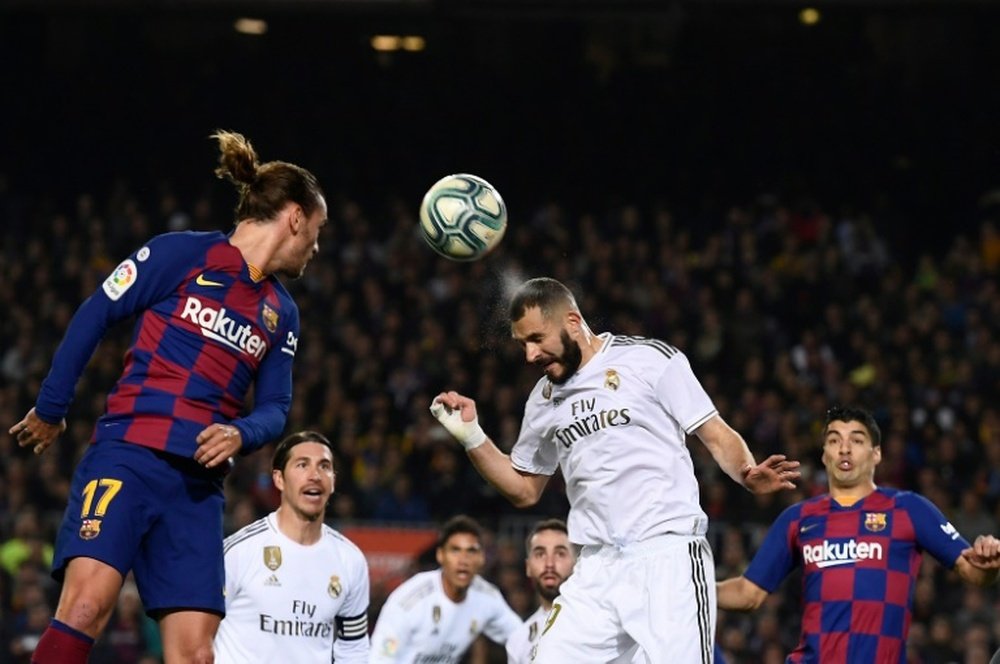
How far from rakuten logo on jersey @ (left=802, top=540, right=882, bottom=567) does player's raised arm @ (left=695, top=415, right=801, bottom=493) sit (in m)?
1.33

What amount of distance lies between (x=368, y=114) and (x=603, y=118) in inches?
131

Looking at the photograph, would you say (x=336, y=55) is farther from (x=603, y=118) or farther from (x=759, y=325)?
(x=759, y=325)

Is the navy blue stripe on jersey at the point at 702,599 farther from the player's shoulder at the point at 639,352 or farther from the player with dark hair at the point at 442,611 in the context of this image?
the player with dark hair at the point at 442,611

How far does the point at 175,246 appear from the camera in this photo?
5.93 meters

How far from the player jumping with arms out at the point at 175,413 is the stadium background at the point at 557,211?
749 cm

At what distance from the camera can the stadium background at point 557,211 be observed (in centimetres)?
1542

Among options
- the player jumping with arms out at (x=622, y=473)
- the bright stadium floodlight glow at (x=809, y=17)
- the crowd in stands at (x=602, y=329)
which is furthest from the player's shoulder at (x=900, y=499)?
the bright stadium floodlight glow at (x=809, y=17)

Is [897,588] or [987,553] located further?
[897,588]

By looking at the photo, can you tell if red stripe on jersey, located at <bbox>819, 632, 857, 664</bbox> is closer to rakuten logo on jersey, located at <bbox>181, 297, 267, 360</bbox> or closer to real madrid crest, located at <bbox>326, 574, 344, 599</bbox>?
real madrid crest, located at <bbox>326, 574, 344, 599</bbox>

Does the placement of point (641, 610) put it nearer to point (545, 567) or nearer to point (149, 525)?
point (149, 525)

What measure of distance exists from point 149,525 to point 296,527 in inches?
92.1

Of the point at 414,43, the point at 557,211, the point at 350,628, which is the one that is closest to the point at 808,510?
the point at 350,628

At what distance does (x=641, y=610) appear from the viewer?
21.0 ft

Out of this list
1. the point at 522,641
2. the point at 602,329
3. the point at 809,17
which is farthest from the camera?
the point at 809,17
